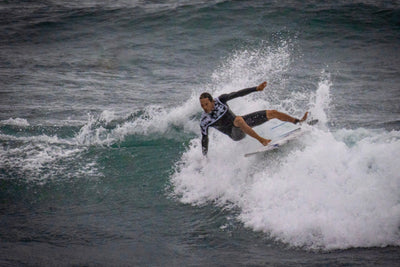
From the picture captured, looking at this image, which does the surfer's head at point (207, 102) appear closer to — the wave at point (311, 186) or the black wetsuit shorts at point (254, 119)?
the black wetsuit shorts at point (254, 119)

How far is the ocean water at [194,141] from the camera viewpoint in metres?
5.95

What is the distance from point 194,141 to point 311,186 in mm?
3726

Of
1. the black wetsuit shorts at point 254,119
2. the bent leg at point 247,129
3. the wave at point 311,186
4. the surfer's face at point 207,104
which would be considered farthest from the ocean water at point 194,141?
the surfer's face at point 207,104

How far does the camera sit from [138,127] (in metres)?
10.6

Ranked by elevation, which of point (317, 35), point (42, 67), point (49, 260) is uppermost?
point (317, 35)

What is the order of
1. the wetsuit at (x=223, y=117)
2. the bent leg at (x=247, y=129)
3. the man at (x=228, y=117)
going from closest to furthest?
the bent leg at (x=247, y=129)
the man at (x=228, y=117)
the wetsuit at (x=223, y=117)

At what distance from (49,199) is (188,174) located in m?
2.64

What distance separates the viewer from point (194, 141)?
386 inches

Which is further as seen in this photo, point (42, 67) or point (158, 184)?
point (42, 67)

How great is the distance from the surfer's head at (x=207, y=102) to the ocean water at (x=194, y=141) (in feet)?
3.90

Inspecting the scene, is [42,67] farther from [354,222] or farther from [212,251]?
[354,222]

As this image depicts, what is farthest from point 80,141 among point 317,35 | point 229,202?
point 317,35

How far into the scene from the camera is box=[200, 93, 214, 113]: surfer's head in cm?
742

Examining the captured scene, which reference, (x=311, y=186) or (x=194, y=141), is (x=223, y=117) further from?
(x=194, y=141)
